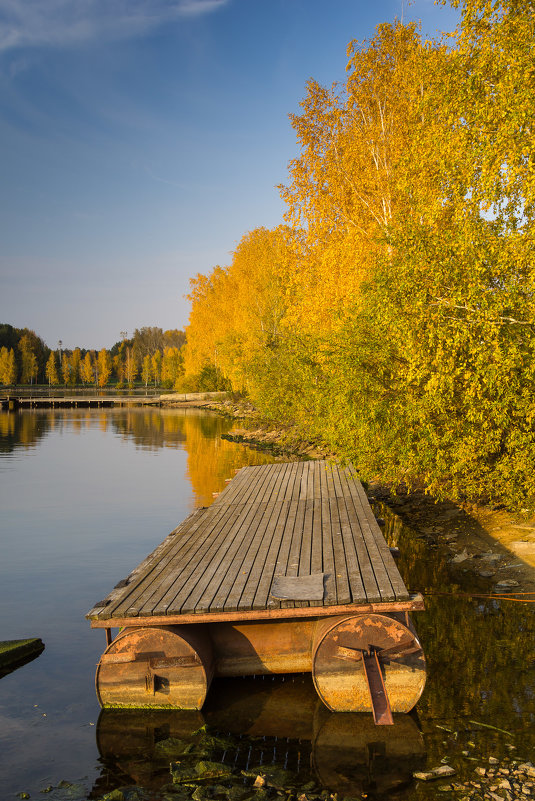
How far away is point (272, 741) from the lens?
6.62 metres

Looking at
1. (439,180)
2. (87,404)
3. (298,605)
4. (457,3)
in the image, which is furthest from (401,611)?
(87,404)

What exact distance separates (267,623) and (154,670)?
146 cm

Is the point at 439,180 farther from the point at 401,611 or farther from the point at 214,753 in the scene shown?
the point at 214,753

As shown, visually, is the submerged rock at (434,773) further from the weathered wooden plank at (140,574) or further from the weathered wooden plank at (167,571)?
the weathered wooden plank at (140,574)

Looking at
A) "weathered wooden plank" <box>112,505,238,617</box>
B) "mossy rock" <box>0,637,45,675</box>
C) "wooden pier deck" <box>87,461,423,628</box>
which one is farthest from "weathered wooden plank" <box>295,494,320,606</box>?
"mossy rock" <box>0,637,45,675</box>

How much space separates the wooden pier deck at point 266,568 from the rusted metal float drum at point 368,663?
0.67 ft

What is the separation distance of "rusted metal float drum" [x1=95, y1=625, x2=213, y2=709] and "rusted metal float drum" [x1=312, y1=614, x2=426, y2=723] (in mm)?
1348

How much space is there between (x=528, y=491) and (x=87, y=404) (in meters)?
83.0

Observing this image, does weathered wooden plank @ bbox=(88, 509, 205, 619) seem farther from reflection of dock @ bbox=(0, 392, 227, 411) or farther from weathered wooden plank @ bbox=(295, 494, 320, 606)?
reflection of dock @ bbox=(0, 392, 227, 411)

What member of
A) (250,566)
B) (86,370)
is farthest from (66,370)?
(250,566)

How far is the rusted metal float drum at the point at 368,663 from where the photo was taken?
6613 millimetres

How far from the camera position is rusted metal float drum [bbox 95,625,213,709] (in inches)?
269

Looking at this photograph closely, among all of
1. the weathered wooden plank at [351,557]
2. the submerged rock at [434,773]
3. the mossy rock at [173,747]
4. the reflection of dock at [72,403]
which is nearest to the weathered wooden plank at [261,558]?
the weathered wooden plank at [351,557]

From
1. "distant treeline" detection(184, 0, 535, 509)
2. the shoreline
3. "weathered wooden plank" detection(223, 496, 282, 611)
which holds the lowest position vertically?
the shoreline
